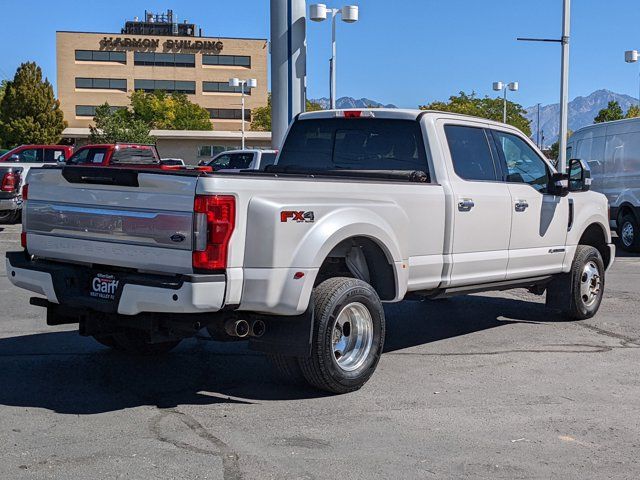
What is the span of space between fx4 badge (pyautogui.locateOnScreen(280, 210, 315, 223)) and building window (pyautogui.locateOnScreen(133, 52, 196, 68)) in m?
89.3

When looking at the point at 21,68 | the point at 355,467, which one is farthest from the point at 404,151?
the point at 21,68

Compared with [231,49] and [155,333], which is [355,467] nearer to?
[155,333]

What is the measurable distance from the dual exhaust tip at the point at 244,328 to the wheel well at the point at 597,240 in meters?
4.99

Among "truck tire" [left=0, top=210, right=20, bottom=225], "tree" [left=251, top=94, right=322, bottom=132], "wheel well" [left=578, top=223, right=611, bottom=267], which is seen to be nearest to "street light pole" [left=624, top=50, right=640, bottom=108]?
"truck tire" [left=0, top=210, right=20, bottom=225]

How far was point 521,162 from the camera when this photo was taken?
8.50 m

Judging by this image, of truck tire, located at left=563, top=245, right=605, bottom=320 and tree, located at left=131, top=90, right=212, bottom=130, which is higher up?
tree, located at left=131, top=90, right=212, bottom=130

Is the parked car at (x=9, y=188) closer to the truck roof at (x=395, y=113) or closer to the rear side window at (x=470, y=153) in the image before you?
the truck roof at (x=395, y=113)

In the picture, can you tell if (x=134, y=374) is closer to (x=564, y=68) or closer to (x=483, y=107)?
(x=564, y=68)

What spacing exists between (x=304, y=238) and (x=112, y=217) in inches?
50.9

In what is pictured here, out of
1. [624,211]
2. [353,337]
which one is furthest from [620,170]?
[353,337]

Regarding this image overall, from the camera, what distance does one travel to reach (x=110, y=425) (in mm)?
5465

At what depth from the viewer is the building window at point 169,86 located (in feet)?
300

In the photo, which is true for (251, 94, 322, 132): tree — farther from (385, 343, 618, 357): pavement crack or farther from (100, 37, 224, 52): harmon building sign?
(385, 343, 618, 357): pavement crack

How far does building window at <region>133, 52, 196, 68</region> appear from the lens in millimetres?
91438
